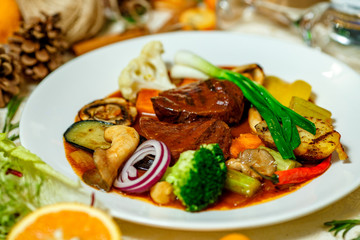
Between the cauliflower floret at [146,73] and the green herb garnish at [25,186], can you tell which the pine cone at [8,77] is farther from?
the green herb garnish at [25,186]

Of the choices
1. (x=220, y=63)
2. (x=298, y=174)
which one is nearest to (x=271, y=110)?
(x=298, y=174)

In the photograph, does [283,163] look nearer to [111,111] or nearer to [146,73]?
[111,111]

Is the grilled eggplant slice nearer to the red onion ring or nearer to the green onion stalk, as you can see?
the red onion ring

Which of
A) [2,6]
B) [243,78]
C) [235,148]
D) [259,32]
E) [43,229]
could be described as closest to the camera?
[43,229]

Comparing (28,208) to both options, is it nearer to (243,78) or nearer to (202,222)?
(202,222)

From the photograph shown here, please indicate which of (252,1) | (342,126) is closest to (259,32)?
(252,1)

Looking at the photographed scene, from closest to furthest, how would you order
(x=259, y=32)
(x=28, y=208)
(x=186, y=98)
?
(x=28, y=208) < (x=186, y=98) < (x=259, y=32)

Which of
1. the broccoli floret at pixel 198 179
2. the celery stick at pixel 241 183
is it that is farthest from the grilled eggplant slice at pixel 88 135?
the celery stick at pixel 241 183
